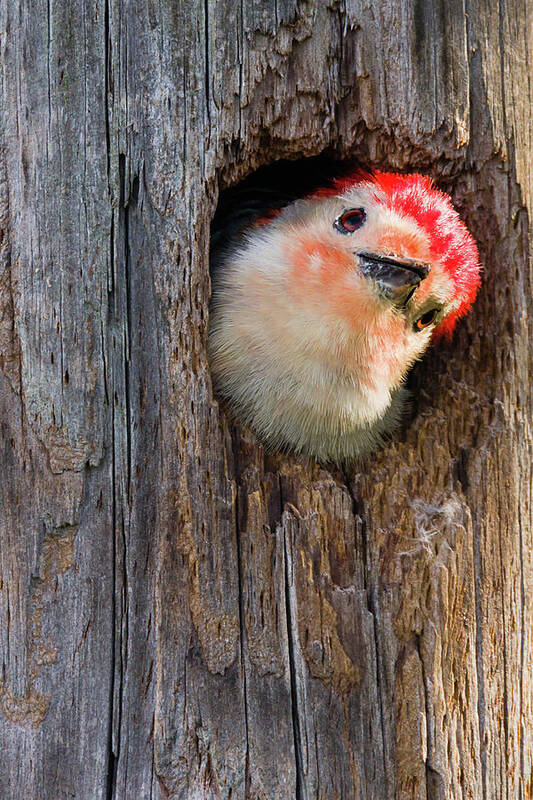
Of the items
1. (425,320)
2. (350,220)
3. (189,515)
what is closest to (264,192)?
(350,220)

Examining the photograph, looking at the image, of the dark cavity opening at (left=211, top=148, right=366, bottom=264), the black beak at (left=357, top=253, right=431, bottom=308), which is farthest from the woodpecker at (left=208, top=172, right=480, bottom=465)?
the dark cavity opening at (left=211, top=148, right=366, bottom=264)

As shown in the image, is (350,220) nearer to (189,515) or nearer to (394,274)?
(394,274)

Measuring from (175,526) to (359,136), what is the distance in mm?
1410

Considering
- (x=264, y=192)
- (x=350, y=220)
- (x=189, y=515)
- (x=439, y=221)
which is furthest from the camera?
(x=264, y=192)

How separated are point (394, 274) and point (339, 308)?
215 mm

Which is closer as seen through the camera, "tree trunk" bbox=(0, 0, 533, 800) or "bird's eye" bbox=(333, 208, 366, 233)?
"tree trunk" bbox=(0, 0, 533, 800)

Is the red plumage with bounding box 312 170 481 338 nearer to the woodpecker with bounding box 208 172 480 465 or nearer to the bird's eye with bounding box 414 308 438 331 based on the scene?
the woodpecker with bounding box 208 172 480 465

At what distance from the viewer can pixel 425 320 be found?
3008 mm

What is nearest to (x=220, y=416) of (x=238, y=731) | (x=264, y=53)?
(x=238, y=731)

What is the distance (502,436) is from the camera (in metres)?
2.71

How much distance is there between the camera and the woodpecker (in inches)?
108

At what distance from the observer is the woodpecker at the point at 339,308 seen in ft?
8.99

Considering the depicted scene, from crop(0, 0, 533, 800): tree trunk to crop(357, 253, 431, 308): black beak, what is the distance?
454 millimetres

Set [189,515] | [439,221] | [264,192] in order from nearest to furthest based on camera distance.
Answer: [189,515] < [439,221] < [264,192]
